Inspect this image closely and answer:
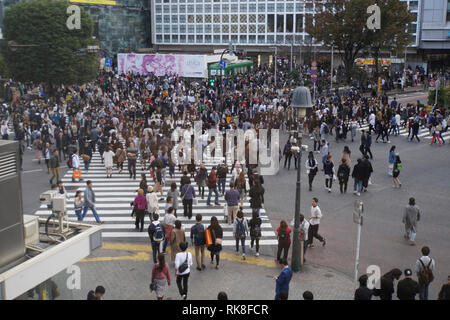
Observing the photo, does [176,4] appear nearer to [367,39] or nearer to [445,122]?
[367,39]

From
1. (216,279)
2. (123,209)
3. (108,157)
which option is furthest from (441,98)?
(216,279)

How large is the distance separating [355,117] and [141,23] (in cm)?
6189

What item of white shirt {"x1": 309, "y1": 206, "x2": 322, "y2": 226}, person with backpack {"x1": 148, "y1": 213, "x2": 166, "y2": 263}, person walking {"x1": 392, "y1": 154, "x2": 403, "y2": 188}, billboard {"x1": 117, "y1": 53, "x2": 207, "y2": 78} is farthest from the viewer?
billboard {"x1": 117, "y1": 53, "x2": 207, "y2": 78}

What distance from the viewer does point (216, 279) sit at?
12.4 m

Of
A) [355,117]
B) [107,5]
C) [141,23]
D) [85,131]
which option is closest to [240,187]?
[85,131]

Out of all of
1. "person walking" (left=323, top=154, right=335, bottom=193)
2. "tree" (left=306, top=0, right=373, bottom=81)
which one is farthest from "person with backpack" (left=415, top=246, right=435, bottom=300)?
"tree" (left=306, top=0, right=373, bottom=81)

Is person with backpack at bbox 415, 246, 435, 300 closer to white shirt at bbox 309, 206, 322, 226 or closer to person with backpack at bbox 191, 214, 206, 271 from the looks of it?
white shirt at bbox 309, 206, 322, 226

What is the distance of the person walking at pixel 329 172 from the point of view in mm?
19516

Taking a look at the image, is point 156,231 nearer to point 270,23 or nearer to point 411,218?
point 411,218

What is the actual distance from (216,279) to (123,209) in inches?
274

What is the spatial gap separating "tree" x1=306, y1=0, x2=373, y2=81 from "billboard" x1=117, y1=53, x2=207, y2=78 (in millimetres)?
12379

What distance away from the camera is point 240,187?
17.9 m

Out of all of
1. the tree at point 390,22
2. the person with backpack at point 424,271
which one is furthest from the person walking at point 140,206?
the tree at point 390,22

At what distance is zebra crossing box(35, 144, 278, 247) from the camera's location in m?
15.7
